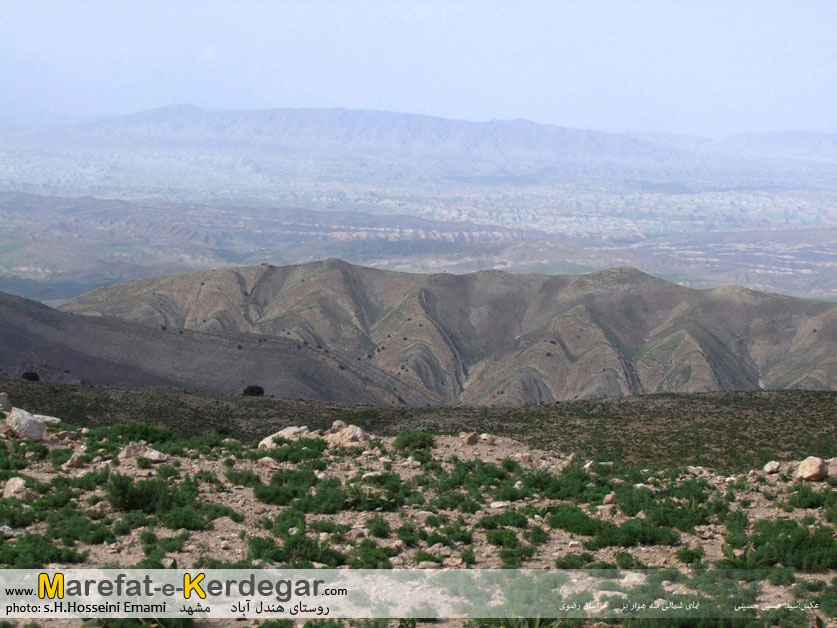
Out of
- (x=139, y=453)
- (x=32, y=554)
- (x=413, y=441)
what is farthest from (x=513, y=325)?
(x=32, y=554)

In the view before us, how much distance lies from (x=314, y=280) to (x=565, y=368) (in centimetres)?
4092

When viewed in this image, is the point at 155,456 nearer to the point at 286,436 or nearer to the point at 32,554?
the point at 286,436

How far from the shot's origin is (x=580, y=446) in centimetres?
2953

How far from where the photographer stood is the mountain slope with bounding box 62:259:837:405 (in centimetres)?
9681

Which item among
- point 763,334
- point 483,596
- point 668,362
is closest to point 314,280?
point 668,362

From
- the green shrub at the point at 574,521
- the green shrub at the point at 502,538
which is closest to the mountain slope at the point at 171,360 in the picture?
the green shrub at the point at 574,521

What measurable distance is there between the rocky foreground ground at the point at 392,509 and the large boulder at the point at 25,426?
0.13 feet

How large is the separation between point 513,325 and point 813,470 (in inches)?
3914

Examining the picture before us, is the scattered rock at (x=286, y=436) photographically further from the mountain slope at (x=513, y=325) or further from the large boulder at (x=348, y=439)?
the mountain slope at (x=513, y=325)

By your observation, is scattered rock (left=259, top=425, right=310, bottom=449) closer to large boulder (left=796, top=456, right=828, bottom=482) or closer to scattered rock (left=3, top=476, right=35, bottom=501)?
scattered rock (left=3, top=476, right=35, bottom=501)

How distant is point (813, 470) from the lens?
18.0 m

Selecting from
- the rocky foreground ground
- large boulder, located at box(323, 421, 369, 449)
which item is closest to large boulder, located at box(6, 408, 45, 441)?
the rocky foreground ground

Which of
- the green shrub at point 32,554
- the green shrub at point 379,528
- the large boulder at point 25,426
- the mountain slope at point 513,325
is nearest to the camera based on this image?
the green shrub at point 32,554

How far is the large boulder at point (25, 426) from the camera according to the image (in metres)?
19.5
